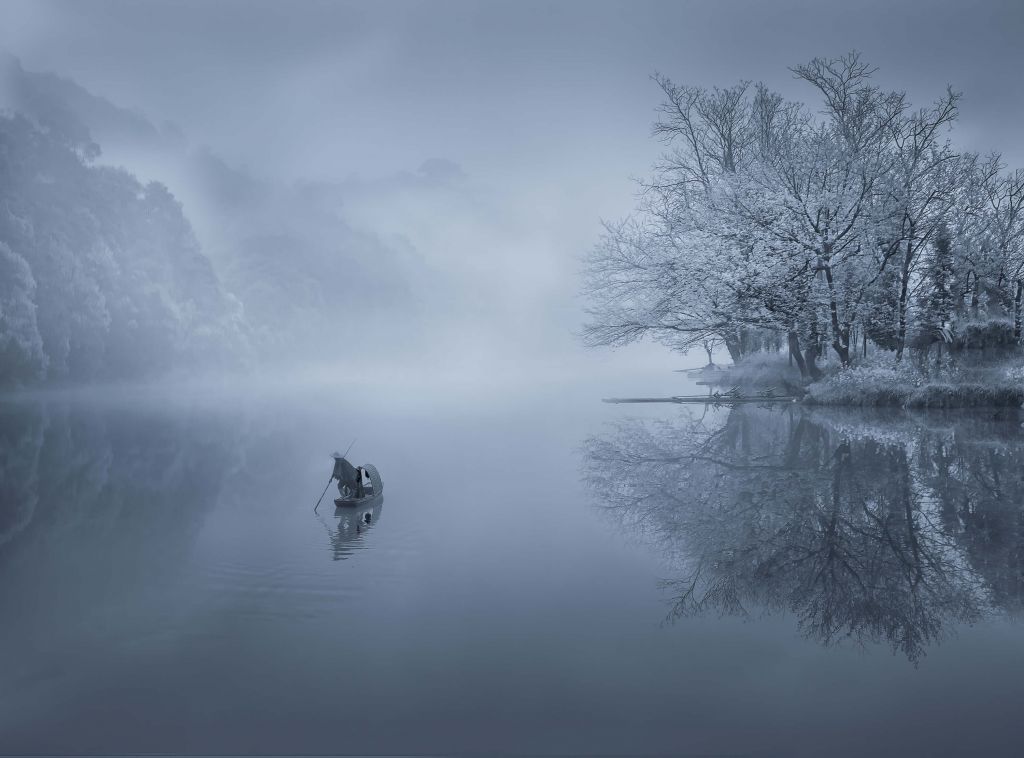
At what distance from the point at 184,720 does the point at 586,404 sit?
Result: 111 feet

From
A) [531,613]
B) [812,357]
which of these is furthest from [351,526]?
[812,357]

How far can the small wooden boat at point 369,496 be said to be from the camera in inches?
436

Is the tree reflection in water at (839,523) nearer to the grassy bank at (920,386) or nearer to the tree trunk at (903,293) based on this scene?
the grassy bank at (920,386)

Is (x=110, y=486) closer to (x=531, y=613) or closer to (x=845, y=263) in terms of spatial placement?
(x=531, y=613)

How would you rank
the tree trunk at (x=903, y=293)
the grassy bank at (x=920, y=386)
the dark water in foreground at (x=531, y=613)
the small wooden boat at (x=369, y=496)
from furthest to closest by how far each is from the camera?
the tree trunk at (x=903, y=293)
the grassy bank at (x=920, y=386)
the small wooden boat at (x=369, y=496)
the dark water in foreground at (x=531, y=613)

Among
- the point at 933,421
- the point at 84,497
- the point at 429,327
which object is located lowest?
the point at 84,497

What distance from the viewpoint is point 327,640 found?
5770 millimetres

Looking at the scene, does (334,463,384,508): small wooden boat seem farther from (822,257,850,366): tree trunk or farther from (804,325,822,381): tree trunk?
(804,325,822,381): tree trunk

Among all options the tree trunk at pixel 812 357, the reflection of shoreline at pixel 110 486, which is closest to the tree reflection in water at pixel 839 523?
the reflection of shoreline at pixel 110 486

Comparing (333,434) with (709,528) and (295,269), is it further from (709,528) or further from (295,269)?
(295,269)

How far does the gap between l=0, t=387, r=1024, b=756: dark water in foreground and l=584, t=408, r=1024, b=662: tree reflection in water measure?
55mm

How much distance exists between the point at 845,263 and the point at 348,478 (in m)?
24.9

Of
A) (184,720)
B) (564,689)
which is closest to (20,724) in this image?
(184,720)

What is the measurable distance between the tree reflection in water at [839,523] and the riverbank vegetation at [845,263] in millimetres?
10583
